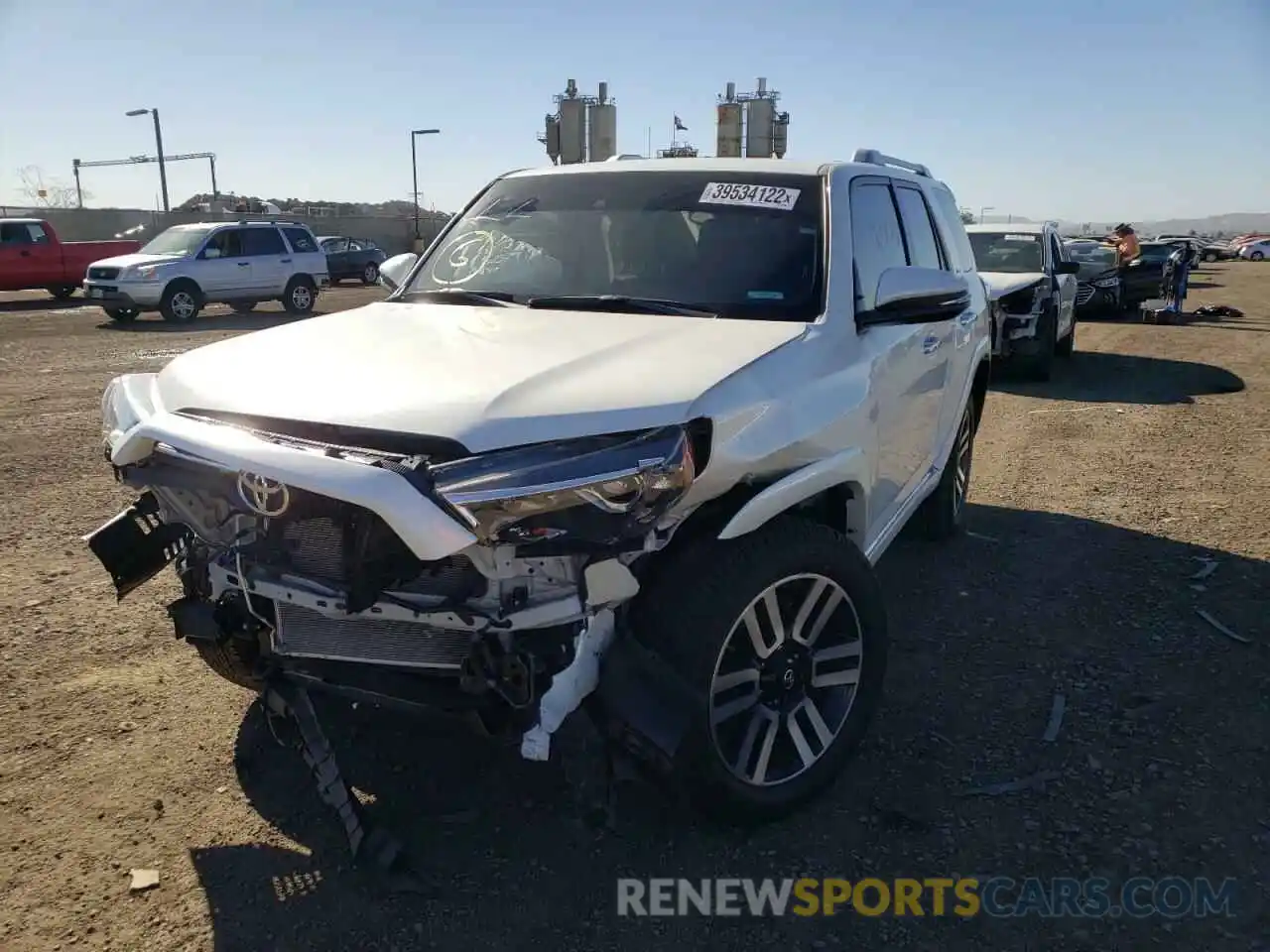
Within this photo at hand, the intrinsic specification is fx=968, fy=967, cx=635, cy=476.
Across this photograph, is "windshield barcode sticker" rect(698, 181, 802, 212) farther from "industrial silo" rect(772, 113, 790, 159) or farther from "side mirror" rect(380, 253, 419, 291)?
"industrial silo" rect(772, 113, 790, 159)

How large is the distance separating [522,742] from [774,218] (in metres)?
2.19

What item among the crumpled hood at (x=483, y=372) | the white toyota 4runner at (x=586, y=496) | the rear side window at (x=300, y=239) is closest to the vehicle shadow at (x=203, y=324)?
the rear side window at (x=300, y=239)

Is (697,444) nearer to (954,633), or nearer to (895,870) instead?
(895,870)

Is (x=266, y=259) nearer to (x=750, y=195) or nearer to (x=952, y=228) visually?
(x=952, y=228)

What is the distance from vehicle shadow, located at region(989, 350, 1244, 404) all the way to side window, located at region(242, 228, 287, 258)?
579 inches

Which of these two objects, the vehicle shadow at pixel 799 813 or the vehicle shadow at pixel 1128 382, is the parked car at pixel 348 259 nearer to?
the vehicle shadow at pixel 1128 382

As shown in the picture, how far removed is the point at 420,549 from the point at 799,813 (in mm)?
1555

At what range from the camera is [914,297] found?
3.27 m

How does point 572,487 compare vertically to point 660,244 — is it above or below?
below

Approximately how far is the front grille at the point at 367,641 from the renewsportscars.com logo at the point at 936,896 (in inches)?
33.0

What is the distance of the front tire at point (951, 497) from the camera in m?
5.30

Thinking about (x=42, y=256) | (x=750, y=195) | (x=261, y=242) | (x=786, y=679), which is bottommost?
(x=786, y=679)

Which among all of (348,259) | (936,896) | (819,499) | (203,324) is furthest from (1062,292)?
(348,259)

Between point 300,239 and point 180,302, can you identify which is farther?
point 300,239
